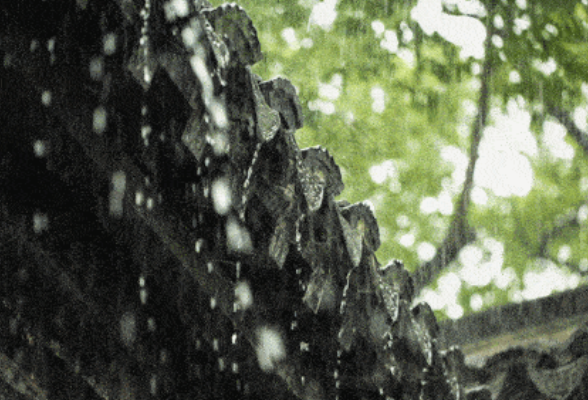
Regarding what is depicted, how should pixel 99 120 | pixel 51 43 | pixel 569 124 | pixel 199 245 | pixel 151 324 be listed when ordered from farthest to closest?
pixel 569 124 → pixel 151 324 → pixel 199 245 → pixel 99 120 → pixel 51 43

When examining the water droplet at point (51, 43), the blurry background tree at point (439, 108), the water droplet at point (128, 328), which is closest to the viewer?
the water droplet at point (51, 43)

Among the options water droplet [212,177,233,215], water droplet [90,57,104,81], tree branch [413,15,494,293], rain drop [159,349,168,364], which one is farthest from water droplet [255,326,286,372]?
tree branch [413,15,494,293]

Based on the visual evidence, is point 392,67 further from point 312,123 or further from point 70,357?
point 70,357

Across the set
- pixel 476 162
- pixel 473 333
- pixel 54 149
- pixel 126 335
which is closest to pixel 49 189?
pixel 54 149

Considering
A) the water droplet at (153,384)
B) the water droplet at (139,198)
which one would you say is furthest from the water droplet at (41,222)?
the water droplet at (153,384)

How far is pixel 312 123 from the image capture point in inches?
388

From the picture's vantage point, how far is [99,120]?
5.32 feet

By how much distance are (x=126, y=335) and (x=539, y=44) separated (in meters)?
8.15

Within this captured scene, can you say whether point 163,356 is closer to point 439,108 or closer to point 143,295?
point 143,295

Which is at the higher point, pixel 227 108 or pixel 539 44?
pixel 539 44

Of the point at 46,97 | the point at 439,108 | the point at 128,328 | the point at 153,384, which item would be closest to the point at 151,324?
the point at 128,328

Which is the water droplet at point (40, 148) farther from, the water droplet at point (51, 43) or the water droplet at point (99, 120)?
the water droplet at point (51, 43)

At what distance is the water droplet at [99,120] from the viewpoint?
1612 millimetres

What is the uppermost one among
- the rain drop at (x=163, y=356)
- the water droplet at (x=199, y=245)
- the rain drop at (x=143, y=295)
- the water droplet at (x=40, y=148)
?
the water droplet at (x=40, y=148)
